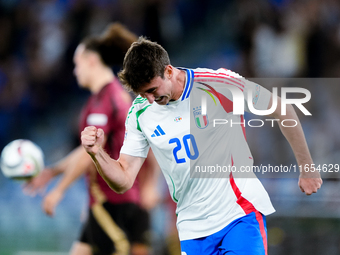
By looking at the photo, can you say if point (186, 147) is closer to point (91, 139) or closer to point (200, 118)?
point (200, 118)

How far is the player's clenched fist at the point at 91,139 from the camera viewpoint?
7.94 ft

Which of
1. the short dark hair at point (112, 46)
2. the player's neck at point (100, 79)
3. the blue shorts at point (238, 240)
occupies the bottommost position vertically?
the blue shorts at point (238, 240)

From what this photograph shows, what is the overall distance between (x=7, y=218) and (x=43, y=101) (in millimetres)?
2570

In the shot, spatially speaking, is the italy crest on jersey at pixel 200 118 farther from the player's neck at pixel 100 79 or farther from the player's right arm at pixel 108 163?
the player's neck at pixel 100 79

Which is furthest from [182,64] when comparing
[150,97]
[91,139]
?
[91,139]

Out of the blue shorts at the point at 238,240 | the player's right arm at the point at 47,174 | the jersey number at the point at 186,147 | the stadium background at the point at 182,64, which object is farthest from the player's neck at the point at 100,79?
the stadium background at the point at 182,64

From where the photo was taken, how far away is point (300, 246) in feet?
19.3

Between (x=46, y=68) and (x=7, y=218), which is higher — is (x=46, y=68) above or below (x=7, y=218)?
above

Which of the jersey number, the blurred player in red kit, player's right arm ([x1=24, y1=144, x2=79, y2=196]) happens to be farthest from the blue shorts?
player's right arm ([x1=24, y1=144, x2=79, y2=196])

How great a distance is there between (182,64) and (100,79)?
14.5ft

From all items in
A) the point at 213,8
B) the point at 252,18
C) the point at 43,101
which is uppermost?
the point at 213,8

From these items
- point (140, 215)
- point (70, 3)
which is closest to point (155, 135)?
point (140, 215)

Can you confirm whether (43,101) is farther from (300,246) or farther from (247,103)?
(247,103)

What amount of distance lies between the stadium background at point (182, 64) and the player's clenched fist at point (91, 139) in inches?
151
